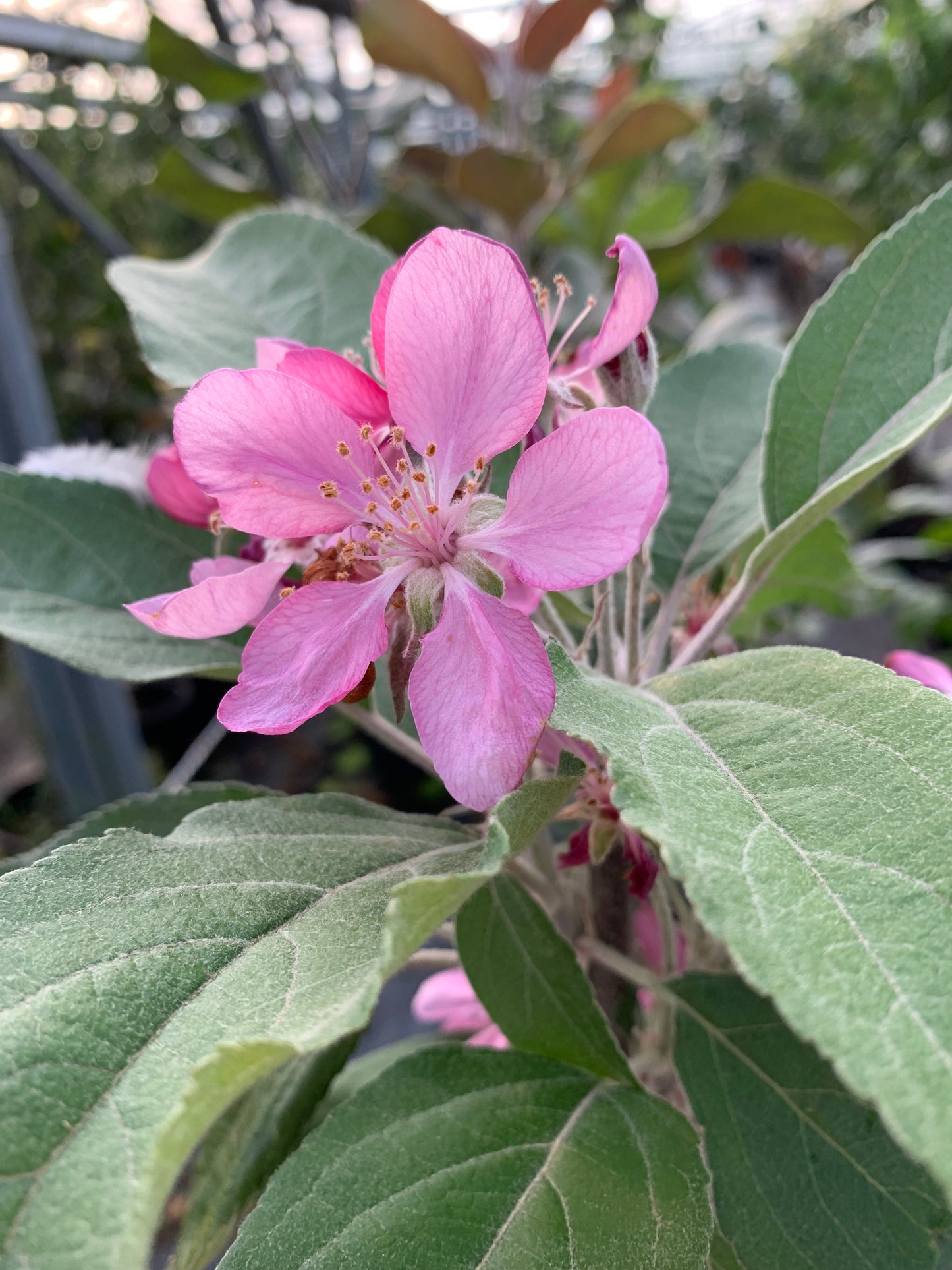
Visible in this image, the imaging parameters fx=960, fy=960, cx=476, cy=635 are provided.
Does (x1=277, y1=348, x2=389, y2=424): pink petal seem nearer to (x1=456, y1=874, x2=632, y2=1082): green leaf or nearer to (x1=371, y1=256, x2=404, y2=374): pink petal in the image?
(x1=371, y1=256, x2=404, y2=374): pink petal

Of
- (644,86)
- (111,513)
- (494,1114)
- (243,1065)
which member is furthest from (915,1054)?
(644,86)

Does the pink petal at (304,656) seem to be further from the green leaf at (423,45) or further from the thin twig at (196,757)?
the thin twig at (196,757)

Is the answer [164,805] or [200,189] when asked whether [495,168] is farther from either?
[164,805]

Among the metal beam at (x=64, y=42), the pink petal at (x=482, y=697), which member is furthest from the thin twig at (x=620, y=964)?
the metal beam at (x=64, y=42)

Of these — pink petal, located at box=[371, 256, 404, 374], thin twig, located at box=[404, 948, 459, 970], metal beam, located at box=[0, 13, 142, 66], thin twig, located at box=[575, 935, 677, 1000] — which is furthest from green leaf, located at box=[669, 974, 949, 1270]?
metal beam, located at box=[0, 13, 142, 66]

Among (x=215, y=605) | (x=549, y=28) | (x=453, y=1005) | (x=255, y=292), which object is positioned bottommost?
(x=453, y=1005)

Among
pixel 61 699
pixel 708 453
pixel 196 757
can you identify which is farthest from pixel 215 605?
pixel 196 757

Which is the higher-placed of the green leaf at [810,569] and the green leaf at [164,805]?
the green leaf at [810,569]
